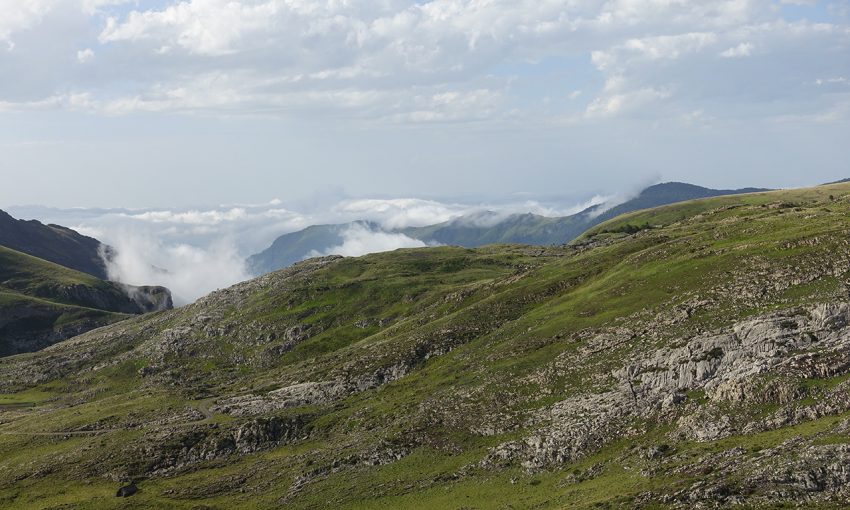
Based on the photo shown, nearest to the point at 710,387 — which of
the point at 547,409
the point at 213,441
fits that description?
the point at 547,409

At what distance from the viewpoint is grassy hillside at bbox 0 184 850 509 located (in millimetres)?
72688

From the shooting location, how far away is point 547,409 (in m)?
95.0

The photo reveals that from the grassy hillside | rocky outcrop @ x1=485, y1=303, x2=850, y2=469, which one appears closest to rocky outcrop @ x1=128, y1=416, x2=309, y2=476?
the grassy hillside

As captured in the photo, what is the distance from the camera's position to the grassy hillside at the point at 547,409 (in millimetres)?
72688

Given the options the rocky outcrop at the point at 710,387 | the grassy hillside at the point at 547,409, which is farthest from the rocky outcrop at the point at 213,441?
the rocky outcrop at the point at 710,387

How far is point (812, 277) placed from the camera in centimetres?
9788

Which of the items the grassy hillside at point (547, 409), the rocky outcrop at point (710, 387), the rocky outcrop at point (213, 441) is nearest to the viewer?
the grassy hillside at point (547, 409)

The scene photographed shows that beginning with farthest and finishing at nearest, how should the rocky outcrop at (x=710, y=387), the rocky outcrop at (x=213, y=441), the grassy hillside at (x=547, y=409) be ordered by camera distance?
1. the rocky outcrop at (x=213, y=441)
2. the rocky outcrop at (x=710, y=387)
3. the grassy hillside at (x=547, y=409)

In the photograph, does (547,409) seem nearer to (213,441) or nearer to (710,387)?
(710,387)

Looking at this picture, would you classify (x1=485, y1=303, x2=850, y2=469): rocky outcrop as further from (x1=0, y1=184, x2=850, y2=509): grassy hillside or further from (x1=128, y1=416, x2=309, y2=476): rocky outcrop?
(x1=128, y1=416, x2=309, y2=476): rocky outcrop

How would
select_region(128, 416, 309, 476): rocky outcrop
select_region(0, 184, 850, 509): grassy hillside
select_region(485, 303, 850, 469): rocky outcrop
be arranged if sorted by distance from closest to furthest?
select_region(0, 184, 850, 509): grassy hillside, select_region(485, 303, 850, 469): rocky outcrop, select_region(128, 416, 309, 476): rocky outcrop

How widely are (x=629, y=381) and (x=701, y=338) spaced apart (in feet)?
36.2

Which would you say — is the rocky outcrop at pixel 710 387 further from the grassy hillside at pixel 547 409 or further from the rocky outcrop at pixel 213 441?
the rocky outcrop at pixel 213 441

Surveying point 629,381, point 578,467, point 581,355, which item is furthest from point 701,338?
point 578,467
